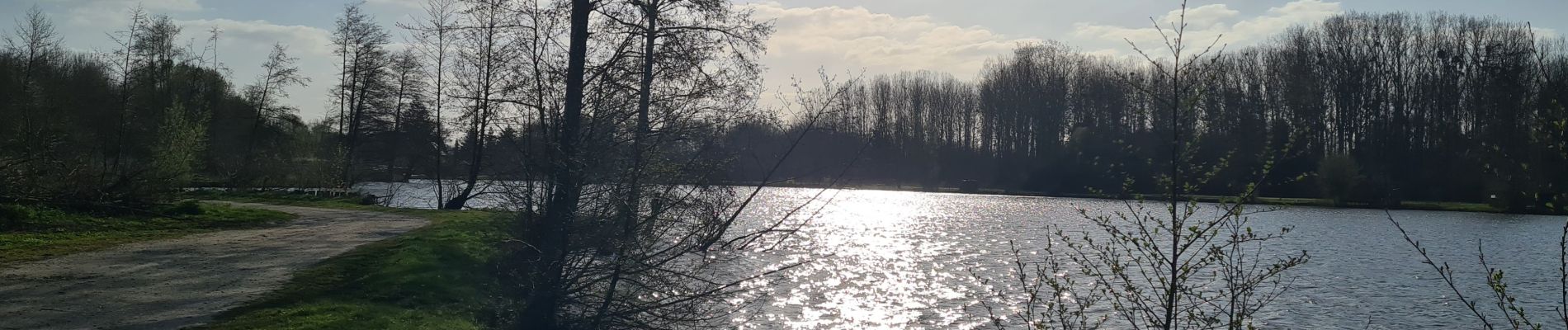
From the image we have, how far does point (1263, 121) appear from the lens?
2505 centimetres

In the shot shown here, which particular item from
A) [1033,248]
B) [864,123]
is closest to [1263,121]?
[1033,248]

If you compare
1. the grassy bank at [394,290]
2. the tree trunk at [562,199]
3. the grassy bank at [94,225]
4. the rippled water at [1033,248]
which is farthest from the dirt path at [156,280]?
the rippled water at [1033,248]

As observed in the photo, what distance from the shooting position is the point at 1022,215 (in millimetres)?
41688

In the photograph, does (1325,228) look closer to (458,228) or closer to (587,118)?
(458,228)

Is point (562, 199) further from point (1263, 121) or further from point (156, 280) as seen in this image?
point (1263, 121)

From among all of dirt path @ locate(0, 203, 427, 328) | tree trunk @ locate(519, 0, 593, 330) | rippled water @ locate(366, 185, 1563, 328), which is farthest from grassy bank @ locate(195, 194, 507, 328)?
rippled water @ locate(366, 185, 1563, 328)

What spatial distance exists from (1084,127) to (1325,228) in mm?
27231

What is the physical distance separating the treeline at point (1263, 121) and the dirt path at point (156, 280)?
18.6 ft

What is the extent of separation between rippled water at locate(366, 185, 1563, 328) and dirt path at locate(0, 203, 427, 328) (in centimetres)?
591

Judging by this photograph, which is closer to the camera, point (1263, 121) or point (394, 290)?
point (394, 290)

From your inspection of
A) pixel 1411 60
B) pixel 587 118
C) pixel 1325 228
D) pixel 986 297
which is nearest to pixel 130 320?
pixel 587 118

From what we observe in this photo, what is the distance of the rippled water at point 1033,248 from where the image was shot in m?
15.4

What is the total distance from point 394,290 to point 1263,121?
73.7 ft

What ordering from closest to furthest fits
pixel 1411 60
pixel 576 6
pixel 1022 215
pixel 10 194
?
pixel 576 6, pixel 10 194, pixel 1022 215, pixel 1411 60
